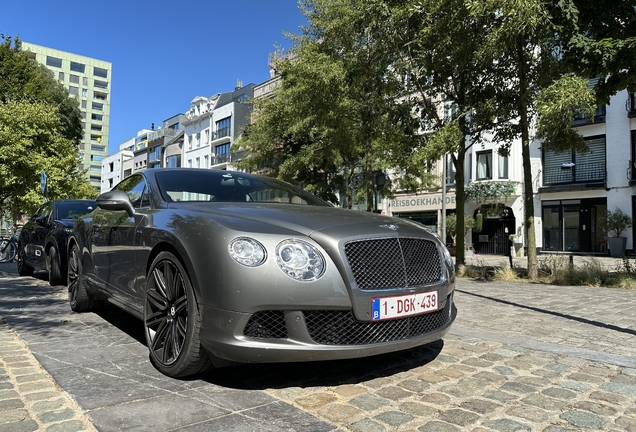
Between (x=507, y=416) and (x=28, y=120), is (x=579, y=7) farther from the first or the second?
(x=28, y=120)

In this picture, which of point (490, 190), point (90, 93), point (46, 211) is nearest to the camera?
point (46, 211)

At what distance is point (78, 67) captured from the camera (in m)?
97.6

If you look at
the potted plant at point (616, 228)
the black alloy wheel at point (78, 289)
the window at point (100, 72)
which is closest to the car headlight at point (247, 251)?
the black alloy wheel at point (78, 289)

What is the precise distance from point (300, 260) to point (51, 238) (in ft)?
21.2

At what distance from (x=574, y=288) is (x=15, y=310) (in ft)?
28.5

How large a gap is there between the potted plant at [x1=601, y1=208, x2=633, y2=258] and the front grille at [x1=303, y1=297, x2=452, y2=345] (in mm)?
22310

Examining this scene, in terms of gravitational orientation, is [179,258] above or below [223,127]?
below

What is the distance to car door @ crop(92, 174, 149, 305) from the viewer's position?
3830mm

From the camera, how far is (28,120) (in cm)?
2062

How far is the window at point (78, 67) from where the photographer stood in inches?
3812

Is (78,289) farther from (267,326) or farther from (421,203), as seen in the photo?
(421,203)

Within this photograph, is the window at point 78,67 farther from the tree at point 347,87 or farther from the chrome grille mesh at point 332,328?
the chrome grille mesh at point 332,328

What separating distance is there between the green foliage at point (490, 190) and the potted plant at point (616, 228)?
590cm

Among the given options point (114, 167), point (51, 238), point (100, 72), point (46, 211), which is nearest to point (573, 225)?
point (46, 211)
